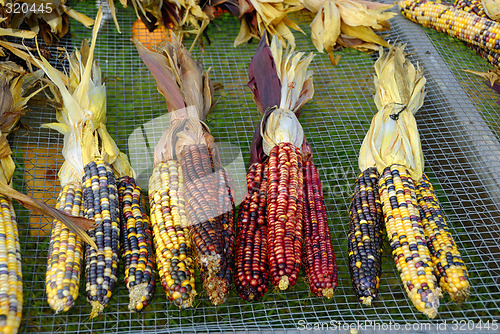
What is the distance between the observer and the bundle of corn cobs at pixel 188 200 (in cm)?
245

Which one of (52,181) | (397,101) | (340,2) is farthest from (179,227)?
(340,2)

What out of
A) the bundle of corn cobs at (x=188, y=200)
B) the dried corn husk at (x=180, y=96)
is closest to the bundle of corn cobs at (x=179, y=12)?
the dried corn husk at (x=180, y=96)

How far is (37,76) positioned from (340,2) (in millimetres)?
3082

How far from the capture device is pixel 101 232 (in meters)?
2.59

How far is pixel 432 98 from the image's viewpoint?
13.5ft

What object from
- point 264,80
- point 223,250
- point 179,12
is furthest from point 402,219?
point 179,12

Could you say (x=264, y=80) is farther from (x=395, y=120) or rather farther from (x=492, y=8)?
(x=492, y=8)

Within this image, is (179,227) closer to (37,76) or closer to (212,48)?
(37,76)

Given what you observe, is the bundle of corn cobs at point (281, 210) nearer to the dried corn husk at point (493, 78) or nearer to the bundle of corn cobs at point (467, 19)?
the dried corn husk at point (493, 78)

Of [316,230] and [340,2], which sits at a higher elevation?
[340,2]

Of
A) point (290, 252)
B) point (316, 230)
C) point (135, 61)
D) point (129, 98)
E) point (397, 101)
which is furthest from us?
point (135, 61)

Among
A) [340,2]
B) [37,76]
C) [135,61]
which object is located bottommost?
[135,61]

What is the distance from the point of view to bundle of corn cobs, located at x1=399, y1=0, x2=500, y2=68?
434 centimetres

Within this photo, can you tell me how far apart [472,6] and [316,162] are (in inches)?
108
